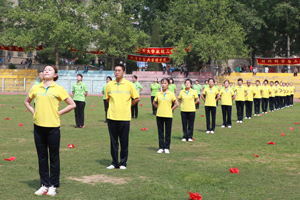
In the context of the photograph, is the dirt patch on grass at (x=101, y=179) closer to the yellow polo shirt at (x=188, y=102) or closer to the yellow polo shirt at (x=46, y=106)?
the yellow polo shirt at (x=46, y=106)

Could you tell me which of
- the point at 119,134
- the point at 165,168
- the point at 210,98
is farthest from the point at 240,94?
the point at 119,134

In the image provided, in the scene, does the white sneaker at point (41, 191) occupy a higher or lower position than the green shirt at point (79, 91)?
lower

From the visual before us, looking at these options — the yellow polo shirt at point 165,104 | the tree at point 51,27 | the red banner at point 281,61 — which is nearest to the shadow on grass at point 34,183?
the yellow polo shirt at point 165,104

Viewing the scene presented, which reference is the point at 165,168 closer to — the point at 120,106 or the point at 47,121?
the point at 120,106

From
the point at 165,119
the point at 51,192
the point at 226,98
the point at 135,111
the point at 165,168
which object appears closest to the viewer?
the point at 51,192

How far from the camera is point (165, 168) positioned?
8.62 m

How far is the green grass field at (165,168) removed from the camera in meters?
6.77

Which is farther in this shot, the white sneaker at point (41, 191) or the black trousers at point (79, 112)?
the black trousers at point (79, 112)

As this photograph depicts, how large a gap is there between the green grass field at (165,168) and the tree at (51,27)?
39.2 metres

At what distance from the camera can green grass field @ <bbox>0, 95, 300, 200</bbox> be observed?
22.2ft

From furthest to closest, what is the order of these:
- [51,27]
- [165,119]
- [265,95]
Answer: [51,27], [265,95], [165,119]

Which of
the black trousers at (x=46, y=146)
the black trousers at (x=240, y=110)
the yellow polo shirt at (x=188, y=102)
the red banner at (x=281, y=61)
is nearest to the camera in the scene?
the black trousers at (x=46, y=146)

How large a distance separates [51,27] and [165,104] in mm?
44575

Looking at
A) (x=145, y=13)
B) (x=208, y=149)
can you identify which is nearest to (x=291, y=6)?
(x=145, y=13)
